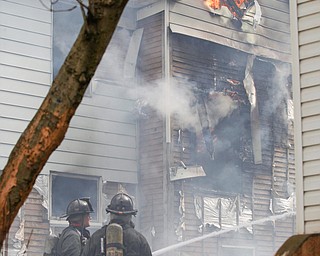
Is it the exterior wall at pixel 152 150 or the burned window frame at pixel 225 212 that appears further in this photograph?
the burned window frame at pixel 225 212

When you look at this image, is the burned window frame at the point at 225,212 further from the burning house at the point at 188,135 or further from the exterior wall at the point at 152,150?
the exterior wall at the point at 152,150

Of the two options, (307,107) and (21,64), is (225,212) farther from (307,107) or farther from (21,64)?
(307,107)

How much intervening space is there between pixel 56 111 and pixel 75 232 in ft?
29.8

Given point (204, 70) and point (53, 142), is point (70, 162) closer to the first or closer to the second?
point (204, 70)

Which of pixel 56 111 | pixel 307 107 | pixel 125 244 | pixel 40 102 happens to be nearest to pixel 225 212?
pixel 40 102

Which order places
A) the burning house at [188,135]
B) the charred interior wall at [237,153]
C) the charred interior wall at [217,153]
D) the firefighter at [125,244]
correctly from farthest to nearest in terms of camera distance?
the charred interior wall at [237,153] < the charred interior wall at [217,153] < the burning house at [188,135] < the firefighter at [125,244]

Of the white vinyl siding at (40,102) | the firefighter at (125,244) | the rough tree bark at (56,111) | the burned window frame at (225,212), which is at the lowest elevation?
the firefighter at (125,244)

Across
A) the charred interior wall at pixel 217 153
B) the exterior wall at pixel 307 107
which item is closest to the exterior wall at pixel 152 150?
the charred interior wall at pixel 217 153

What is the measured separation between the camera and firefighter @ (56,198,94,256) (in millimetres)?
12242

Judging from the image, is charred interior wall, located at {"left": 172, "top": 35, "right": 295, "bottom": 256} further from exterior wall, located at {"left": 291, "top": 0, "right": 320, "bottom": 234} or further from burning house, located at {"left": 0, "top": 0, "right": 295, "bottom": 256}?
exterior wall, located at {"left": 291, "top": 0, "right": 320, "bottom": 234}

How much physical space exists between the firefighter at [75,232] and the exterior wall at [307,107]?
6775 millimetres

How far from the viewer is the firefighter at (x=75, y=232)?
12.2 meters

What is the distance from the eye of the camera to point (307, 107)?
5.98 m

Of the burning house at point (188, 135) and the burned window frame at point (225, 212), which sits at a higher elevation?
the burning house at point (188, 135)
